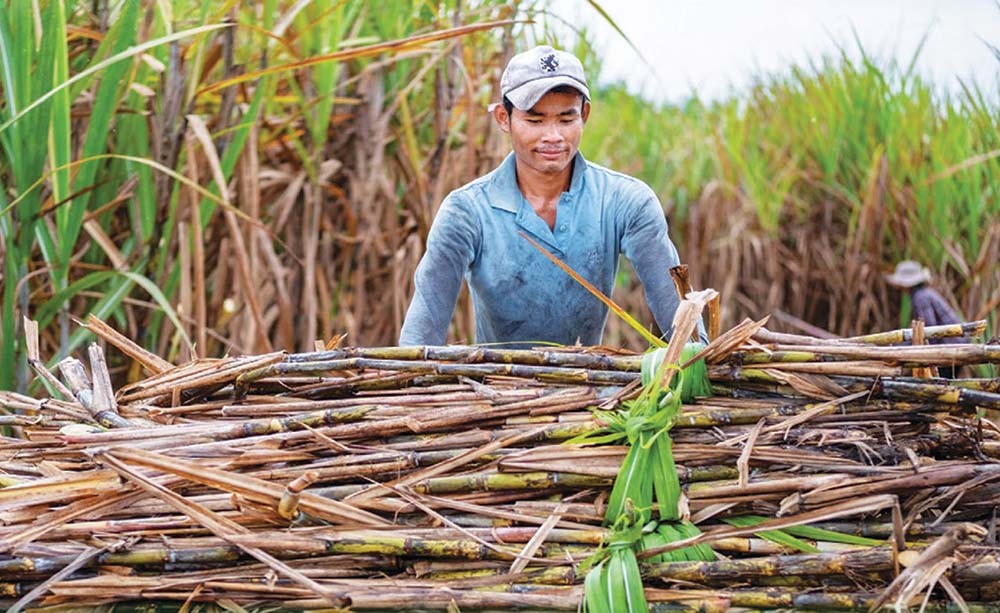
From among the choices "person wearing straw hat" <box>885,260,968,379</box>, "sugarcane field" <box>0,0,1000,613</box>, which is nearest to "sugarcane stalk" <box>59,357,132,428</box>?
"sugarcane field" <box>0,0,1000,613</box>

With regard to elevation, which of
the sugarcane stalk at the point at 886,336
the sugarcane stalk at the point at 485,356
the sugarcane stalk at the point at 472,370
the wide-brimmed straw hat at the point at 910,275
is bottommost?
the sugarcane stalk at the point at 472,370

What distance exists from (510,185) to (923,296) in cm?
323

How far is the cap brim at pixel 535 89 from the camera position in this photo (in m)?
2.03

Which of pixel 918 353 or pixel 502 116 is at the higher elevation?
pixel 502 116

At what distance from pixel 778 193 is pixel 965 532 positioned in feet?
16.1

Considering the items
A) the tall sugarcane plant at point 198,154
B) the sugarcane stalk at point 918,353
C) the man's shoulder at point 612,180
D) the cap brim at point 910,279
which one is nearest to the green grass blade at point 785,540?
the sugarcane stalk at point 918,353

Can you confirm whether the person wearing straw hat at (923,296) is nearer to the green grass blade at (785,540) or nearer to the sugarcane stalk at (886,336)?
the sugarcane stalk at (886,336)

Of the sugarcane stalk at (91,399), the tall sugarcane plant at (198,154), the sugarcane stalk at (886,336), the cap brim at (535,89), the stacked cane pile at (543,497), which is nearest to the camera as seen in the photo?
the stacked cane pile at (543,497)

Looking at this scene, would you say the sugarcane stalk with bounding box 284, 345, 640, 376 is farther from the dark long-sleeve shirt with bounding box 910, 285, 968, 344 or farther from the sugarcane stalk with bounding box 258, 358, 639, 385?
the dark long-sleeve shirt with bounding box 910, 285, 968, 344

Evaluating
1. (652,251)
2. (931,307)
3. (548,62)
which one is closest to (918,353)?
(652,251)

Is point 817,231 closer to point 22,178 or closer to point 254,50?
point 254,50

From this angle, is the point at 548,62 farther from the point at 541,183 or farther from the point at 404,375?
the point at 404,375

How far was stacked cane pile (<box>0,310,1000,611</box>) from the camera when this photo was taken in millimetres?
1200

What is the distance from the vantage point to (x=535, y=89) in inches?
80.3
